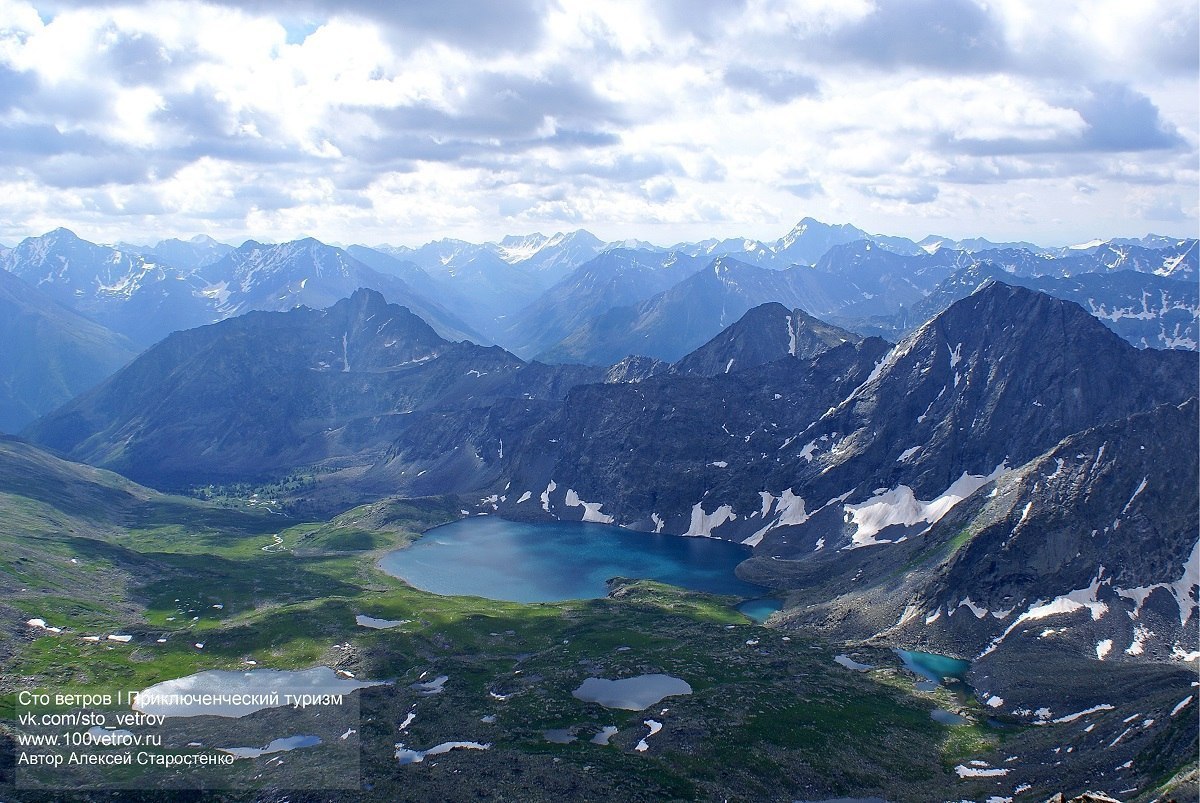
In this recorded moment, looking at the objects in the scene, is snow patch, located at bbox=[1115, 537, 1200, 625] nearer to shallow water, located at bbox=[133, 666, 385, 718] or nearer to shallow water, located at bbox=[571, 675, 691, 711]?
shallow water, located at bbox=[571, 675, 691, 711]

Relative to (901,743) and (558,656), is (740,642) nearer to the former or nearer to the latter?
(558,656)

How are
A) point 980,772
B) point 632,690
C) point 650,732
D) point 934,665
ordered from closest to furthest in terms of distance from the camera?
point 980,772 → point 650,732 → point 632,690 → point 934,665

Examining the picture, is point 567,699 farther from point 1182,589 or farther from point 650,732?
point 1182,589

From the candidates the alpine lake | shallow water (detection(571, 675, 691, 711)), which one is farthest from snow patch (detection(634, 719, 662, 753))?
shallow water (detection(571, 675, 691, 711))

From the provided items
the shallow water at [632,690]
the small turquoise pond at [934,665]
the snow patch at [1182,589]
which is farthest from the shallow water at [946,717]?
the snow patch at [1182,589]

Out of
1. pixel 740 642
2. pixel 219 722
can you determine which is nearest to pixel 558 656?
pixel 740 642

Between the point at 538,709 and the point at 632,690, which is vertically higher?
the point at 538,709

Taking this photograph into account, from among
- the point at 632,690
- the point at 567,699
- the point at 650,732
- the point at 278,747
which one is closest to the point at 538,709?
the point at 567,699

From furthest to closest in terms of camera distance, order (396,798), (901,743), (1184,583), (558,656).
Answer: (1184,583)
(558,656)
(901,743)
(396,798)
